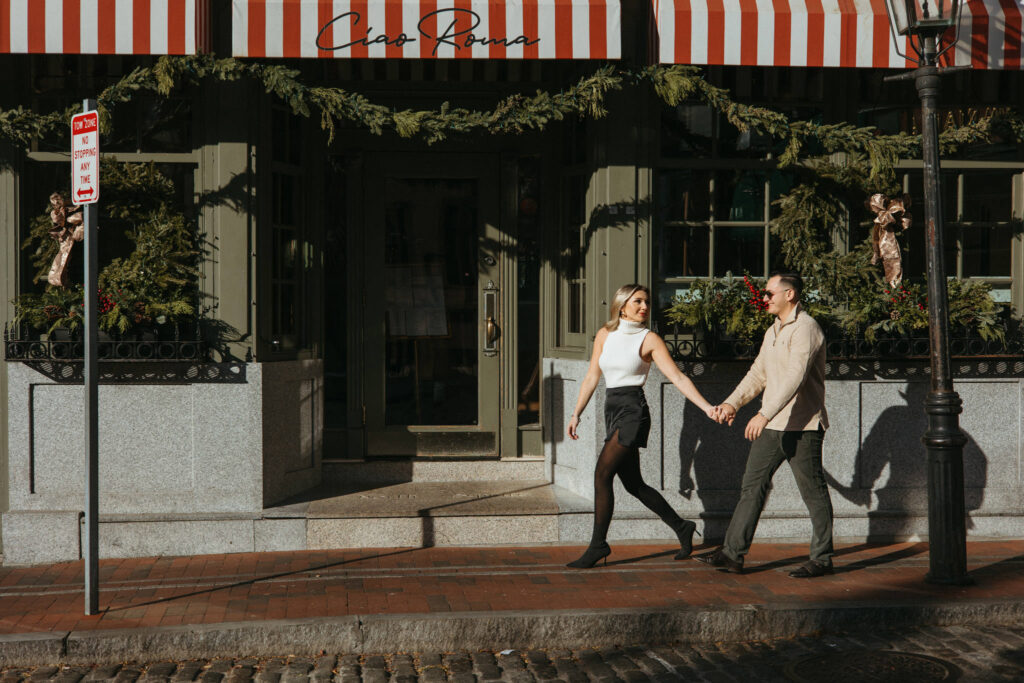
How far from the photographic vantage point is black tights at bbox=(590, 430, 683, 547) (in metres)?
7.23

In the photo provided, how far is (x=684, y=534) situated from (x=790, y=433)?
1003mm

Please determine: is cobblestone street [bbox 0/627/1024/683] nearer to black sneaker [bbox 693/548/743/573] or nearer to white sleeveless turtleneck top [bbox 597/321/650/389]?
black sneaker [bbox 693/548/743/573]

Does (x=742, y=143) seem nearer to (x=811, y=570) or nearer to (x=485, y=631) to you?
(x=811, y=570)

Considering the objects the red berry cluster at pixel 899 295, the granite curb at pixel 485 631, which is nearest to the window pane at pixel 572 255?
the red berry cluster at pixel 899 295

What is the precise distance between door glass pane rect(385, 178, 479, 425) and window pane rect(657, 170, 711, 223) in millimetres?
1643

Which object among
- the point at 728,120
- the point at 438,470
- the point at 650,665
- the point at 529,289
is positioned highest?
the point at 728,120

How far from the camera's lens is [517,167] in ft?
30.3

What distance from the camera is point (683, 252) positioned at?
8.55m

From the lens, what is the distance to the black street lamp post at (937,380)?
22.3 feet

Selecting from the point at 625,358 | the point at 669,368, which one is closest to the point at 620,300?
the point at 625,358

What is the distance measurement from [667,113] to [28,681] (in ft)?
18.6

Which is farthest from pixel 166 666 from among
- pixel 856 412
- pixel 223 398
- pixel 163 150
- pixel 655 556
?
pixel 856 412

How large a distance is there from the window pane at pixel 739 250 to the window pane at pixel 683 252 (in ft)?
0.32

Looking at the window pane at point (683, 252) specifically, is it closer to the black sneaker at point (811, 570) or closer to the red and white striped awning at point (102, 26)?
the black sneaker at point (811, 570)
